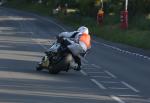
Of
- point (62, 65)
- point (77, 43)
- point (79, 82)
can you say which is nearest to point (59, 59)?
point (62, 65)

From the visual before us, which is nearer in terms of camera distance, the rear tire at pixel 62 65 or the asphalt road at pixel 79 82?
the asphalt road at pixel 79 82

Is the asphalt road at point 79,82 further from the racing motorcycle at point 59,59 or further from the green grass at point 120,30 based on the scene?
the green grass at point 120,30

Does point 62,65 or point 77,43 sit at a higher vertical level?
point 77,43

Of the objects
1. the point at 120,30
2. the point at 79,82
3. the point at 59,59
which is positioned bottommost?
the point at 120,30

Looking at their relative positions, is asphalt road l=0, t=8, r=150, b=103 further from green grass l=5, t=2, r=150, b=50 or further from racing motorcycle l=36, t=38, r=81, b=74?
green grass l=5, t=2, r=150, b=50

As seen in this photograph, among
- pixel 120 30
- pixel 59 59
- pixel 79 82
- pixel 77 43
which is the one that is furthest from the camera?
pixel 120 30

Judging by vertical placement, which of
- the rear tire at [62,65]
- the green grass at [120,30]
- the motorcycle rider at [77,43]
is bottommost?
the green grass at [120,30]

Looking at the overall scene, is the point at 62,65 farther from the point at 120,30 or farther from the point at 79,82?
the point at 120,30

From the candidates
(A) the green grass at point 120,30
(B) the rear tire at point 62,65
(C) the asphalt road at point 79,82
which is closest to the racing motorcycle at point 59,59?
(B) the rear tire at point 62,65

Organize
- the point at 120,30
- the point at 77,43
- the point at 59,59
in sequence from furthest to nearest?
the point at 120,30
the point at 77,43
the point at 59,59

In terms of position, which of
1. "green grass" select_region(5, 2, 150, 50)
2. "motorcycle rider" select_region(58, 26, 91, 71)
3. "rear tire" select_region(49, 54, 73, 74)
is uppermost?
"motorcycle rider" select_region(58, 26, 91, 71)

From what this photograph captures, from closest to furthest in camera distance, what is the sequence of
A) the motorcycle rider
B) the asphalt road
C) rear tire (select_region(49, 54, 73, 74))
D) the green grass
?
the asphalt road < rear tire (select_region(49, 54, 73, 74)) < the motorcycle rider < the green grass

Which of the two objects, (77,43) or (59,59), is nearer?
(59,59)

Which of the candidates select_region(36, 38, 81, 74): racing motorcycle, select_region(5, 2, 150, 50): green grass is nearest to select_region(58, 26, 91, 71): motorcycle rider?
select_region(36, 38, 81, 74): racing motorcycle
